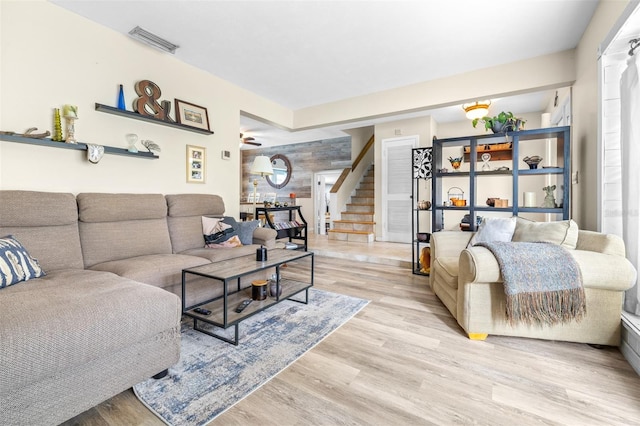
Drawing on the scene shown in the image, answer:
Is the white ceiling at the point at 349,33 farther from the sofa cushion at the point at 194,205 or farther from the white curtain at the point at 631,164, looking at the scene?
the sofa cushion at the point at 194,205

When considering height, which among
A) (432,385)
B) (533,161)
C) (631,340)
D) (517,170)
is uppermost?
(533,161)

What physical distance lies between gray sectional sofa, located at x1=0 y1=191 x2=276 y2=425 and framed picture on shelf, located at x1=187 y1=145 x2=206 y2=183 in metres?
0.72

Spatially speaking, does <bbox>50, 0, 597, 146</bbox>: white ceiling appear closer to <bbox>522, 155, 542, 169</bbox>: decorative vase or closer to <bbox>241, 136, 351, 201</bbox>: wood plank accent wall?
<bbox>522, 155, 542, 169</bbox>: decorative vase

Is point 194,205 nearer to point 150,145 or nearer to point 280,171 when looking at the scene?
point 150,145

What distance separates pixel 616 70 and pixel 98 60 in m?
4.37

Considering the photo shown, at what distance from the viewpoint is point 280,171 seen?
8.26 metres

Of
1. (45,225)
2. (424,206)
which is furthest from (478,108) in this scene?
(45,225)

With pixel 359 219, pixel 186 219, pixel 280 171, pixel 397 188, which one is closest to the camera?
pixel 186 219

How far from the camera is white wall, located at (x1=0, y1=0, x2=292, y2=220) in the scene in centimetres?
224

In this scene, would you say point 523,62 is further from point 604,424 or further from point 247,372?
point 247,372

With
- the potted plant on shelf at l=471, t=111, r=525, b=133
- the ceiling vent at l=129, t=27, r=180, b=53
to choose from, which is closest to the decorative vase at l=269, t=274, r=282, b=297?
the ceiling vent at l=129, t=27, r=180, b=53

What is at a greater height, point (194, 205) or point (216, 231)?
point (194, 205)

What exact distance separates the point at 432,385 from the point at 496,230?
1.58m

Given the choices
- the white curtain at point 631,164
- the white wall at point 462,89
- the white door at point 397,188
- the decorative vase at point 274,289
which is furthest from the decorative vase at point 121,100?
the white door at point 397,188
